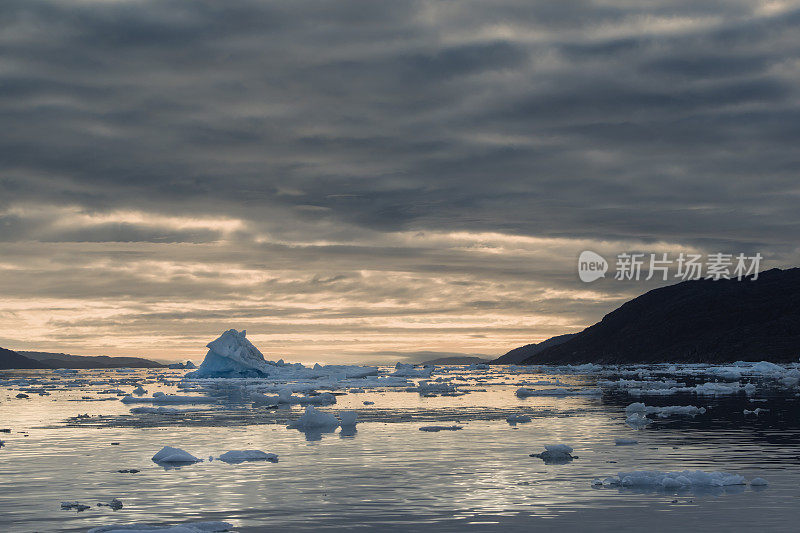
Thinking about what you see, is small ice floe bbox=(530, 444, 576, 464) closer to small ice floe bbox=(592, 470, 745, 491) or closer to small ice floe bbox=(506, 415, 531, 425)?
small ice floe bbox=(592, 470, 745, 491)

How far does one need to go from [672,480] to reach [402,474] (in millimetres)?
5828

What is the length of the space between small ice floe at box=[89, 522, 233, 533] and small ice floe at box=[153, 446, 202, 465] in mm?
7803

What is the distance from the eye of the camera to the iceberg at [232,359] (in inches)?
3563

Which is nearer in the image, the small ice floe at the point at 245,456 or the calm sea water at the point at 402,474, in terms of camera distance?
the calm sea water at the point at 402,474

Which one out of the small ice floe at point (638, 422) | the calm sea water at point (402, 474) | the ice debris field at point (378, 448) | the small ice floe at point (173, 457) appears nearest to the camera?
the calm sea water at point (402, 474)

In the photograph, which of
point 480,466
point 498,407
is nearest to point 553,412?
point 498,407

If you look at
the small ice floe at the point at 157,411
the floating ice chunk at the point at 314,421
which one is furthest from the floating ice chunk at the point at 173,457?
the small ice floe at the point at 157,411

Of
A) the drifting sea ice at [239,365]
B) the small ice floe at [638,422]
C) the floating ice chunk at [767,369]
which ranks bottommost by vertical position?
the small ice floe at [638,422]

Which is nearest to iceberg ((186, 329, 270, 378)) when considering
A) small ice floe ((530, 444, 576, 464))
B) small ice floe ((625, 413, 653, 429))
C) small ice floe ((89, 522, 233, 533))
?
small ice floe ((625, 413, 653, 429))

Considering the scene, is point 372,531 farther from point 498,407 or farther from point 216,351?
point 216,351

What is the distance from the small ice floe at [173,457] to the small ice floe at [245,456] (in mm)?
787

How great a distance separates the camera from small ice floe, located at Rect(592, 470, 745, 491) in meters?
16.9

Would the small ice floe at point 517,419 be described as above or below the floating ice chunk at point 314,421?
below

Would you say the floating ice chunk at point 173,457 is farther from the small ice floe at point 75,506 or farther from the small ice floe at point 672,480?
the small ice floe at point 672,480
